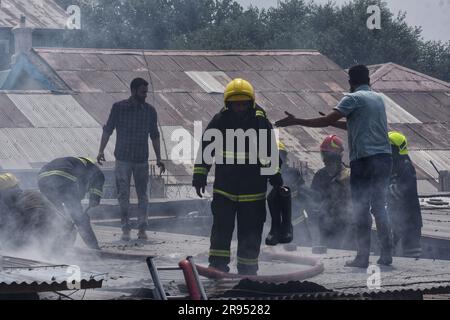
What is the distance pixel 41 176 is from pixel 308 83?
21.7m

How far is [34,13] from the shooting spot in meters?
50.2

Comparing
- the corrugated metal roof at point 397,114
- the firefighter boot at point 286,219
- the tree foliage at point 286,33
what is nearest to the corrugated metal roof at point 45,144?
the corrugated metal roof at point 397,114

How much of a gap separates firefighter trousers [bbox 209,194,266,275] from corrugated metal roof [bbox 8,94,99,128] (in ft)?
58.7

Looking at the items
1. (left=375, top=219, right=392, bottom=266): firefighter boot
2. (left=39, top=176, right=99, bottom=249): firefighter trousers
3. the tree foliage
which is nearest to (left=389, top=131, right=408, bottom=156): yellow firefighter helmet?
(left=375, top=219, right=392, bottom=266): firefighter boot

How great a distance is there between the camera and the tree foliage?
48.5 metres

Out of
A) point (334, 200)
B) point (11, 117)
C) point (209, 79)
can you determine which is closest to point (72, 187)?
point (334, 200)

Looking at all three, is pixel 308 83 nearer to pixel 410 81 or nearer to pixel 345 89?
pixel 345 89

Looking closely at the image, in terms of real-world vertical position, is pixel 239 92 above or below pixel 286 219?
above

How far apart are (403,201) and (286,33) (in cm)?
4174

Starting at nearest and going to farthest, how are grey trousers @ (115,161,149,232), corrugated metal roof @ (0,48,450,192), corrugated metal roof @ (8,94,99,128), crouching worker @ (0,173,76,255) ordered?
1. crouching worker @ (0,173,76,255)
2. grey trousers @ (115,161,149,232)
3. corrugated metal roof @ (8,94,99,128)
4. corrugated metal roof @ (0,48,450,192)

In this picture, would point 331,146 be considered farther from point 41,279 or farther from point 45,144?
point 45,144

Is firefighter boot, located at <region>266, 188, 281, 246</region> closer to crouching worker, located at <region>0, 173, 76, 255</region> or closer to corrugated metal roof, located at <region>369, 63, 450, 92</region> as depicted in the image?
crouching worker, located at <region>0, 173, 76, 255</region>
